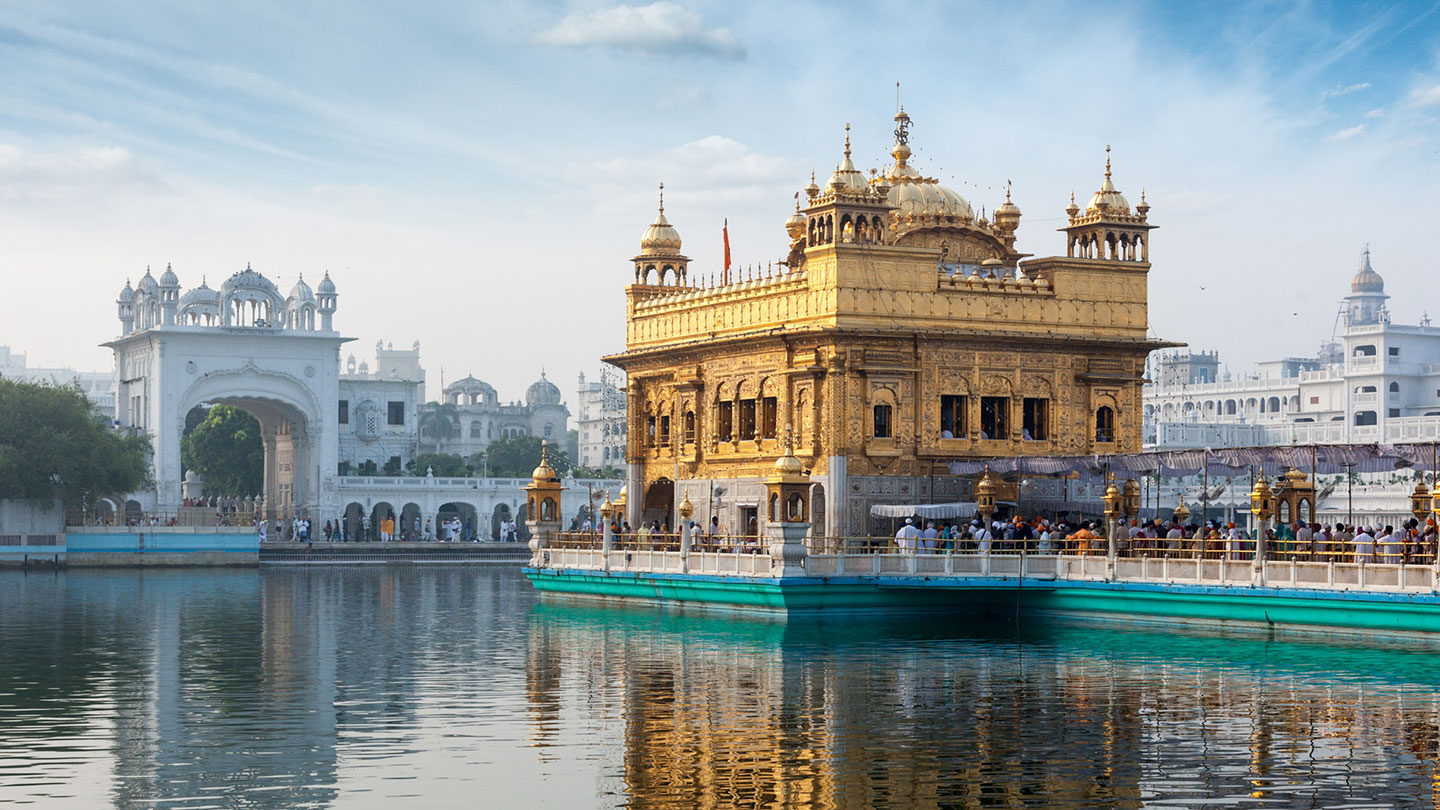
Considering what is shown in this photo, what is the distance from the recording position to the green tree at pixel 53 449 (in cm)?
5875

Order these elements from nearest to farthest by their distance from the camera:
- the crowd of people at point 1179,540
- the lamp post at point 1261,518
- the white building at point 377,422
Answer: the crowd of people at point 1179,540 < the lamp post at point 1261,518 < the white building at point 377,422

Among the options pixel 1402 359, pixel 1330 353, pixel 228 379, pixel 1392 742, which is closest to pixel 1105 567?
pixel 1392 742

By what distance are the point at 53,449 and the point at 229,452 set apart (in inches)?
1064

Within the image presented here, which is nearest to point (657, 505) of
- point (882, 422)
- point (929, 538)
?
point (882, 422)

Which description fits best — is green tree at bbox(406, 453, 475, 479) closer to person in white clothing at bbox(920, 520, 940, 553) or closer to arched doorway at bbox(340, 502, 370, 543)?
arched doorway at bbox(340, 502, 370, 543)

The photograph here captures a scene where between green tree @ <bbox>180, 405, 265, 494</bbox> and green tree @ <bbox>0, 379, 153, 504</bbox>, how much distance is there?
23628 millimetres

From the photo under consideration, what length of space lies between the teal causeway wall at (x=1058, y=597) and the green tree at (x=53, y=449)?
91.7 ft

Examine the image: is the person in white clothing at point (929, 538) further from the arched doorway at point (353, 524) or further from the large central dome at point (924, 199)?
the arched doorway at point (353, 524)

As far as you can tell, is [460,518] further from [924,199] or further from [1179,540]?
[1179,540]

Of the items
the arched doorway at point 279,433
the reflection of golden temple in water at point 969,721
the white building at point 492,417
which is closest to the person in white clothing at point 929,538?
the reflection of golden temple in water at point 969,721

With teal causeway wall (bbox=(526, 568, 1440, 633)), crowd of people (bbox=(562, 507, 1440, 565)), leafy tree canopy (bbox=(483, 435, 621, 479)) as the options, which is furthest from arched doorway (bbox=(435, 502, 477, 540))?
teal causeway wall (bbox=(526, 568, 1440, 633))

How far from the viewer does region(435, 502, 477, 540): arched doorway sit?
267 ft

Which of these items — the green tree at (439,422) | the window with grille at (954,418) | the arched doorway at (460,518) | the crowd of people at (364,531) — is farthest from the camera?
the green tree at (439,422)

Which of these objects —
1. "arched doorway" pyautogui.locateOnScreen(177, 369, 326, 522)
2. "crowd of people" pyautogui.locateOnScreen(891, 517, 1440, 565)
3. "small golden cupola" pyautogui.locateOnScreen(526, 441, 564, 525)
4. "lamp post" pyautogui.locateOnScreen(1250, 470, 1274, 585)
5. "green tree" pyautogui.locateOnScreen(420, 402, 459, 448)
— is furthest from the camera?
"green tree" pyautogui.locateOnScreen(420, 402, 459, 448)
